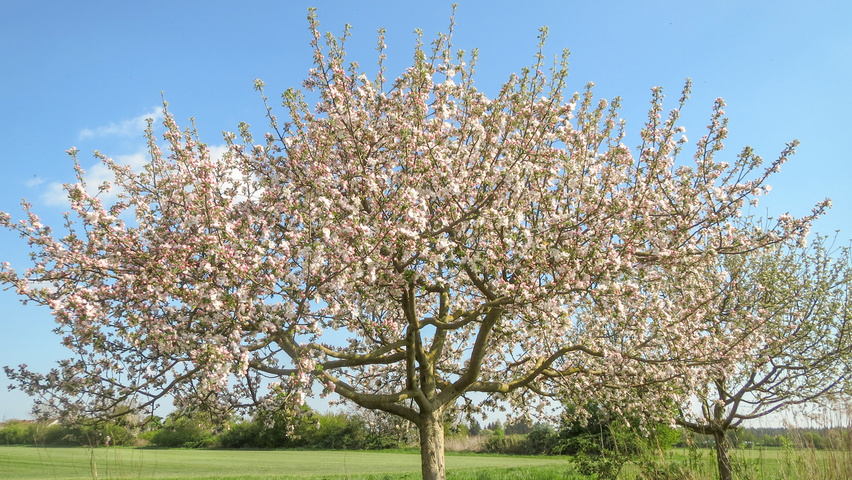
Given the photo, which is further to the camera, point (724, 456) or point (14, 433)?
point (14, 433)

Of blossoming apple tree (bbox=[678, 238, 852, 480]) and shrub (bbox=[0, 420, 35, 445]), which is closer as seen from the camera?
blossoming apple tree (bbox=[678, 238, 852, 480])

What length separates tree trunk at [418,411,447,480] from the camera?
473 inches

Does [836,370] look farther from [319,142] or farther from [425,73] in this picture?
[319,142]

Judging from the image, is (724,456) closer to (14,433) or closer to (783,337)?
(783,337)

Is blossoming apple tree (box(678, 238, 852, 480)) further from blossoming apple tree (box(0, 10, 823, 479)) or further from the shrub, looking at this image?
the shrub

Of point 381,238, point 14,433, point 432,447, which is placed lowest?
point 14,433

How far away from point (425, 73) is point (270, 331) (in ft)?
17.9

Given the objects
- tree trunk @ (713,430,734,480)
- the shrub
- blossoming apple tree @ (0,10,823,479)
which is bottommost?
the shrub

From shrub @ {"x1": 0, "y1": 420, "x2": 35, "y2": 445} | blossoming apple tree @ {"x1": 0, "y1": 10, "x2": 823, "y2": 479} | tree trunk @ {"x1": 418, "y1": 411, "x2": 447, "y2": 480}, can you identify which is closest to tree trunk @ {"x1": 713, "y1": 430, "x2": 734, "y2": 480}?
blossoming apple tree @ {"x1": 0, "y1": 10, "x2": 823, "y2": 479}

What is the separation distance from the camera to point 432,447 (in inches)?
480

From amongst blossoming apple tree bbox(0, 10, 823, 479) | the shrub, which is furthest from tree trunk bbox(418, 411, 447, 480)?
the shrub

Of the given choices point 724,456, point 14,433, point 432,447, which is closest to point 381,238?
point 432,447

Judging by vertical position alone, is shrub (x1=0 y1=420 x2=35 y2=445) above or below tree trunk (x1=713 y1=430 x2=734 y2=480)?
below

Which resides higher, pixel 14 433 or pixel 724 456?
pixel 724 456
